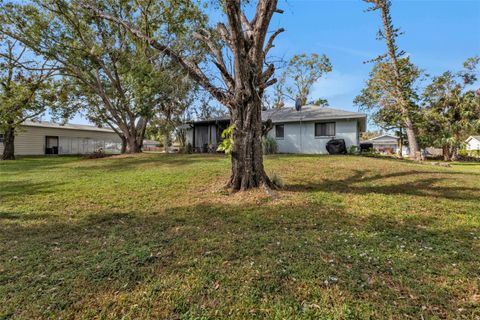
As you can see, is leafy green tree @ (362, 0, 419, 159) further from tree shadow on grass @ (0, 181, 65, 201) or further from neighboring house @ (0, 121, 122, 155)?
neighboring house @ (0, 121, 122, 155)

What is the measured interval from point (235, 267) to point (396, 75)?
20776 mm

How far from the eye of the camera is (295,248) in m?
3.15

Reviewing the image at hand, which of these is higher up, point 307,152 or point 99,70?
point 99,70

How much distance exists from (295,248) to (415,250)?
1.49 metres

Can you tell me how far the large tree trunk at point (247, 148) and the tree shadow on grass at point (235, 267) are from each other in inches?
72.3

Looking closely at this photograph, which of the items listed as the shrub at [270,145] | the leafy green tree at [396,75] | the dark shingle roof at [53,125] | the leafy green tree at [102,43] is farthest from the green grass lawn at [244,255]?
the dark shingle roof at [53,125]

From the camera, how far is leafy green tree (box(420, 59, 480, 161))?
20578mm

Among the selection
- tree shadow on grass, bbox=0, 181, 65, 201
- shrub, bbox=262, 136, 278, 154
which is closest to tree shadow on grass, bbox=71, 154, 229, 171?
tree shadow on grass, bbox=0, 181, 65, 201

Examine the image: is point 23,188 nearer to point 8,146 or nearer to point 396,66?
point 8,146

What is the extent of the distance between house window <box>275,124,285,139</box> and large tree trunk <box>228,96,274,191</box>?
35.4 ft

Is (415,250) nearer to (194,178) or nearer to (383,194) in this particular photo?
(383,194)

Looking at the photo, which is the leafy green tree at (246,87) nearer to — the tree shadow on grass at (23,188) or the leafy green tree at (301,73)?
the tree shadow on grass at (23,188)

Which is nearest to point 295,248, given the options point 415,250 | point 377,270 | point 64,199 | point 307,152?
point 377,270

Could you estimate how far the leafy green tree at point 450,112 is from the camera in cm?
2058
